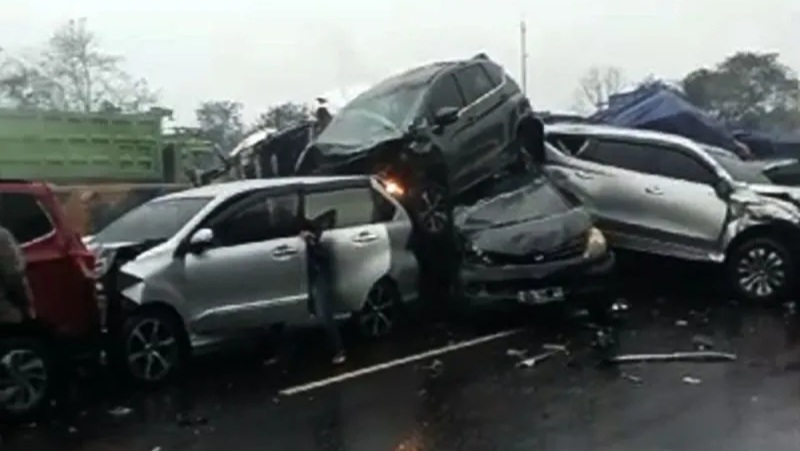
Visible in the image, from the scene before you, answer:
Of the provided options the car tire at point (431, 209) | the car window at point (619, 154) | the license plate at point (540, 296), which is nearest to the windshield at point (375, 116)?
the car tire at point (431, 209)

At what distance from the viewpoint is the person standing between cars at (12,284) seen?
8469mm

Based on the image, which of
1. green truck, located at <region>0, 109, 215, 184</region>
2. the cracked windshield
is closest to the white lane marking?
the cracked windshield

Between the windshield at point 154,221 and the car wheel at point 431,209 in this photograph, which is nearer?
the windshield at point 154,221

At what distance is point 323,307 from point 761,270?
5.50 metres

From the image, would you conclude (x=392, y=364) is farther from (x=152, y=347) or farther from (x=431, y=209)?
(x=431, y=209)

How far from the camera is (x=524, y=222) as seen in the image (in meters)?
12.4

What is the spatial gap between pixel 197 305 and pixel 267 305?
75cm

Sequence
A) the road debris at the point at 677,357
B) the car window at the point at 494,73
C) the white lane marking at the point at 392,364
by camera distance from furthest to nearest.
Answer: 1. the car window at the point at 494,73
2. the road debris at the point at 677,357
3. the white lane marking at the point at 392,364

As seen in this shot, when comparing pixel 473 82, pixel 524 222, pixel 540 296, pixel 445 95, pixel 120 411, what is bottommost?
pixel 120 411

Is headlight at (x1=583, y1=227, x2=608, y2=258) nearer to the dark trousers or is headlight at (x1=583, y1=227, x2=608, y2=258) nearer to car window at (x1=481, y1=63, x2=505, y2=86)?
the dark trousers

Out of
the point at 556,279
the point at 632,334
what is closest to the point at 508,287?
the point at 556,279

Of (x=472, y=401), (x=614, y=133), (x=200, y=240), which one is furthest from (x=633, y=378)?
(x=614, y=133)

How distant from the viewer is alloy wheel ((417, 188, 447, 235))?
12.9m

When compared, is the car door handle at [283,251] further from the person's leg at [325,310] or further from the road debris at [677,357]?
the road debris at [677,357]
